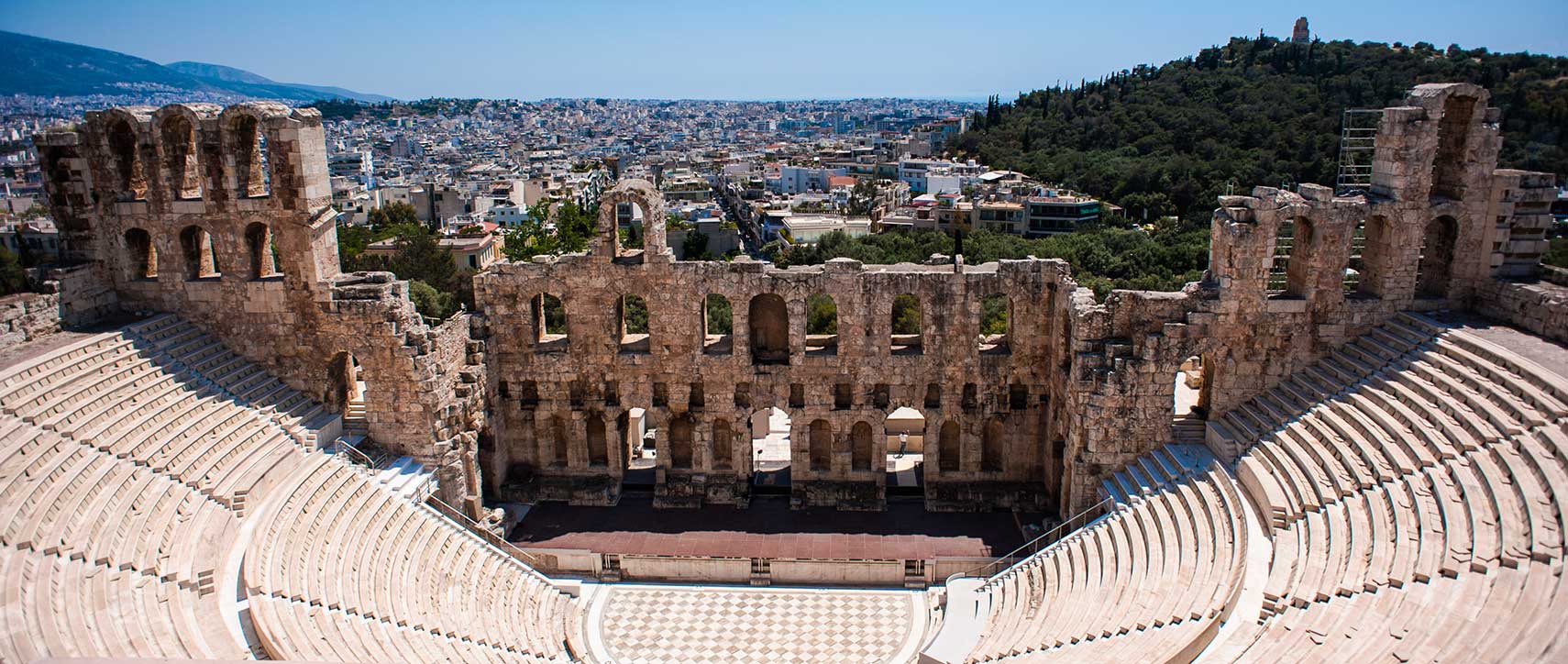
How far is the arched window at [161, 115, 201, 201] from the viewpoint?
79.6 feet

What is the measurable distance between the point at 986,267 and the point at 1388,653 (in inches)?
584

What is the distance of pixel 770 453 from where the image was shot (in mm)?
32531

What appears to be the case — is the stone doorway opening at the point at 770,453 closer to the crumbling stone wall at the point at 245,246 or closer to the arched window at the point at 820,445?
the arched window at the point at 820,445

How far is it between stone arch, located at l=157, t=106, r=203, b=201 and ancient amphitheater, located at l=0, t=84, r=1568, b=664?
101 millimetres

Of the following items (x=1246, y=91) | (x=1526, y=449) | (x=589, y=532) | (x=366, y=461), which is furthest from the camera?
(x=1246, y=91)

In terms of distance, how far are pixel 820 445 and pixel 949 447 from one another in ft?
12.4

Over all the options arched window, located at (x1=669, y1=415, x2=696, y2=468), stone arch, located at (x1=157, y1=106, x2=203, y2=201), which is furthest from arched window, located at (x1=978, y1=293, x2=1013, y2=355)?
stone arch, located at (x1=157, y1=106, x2=203, y2=201)

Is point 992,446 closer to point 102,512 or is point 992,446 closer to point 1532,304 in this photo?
point 1532,304

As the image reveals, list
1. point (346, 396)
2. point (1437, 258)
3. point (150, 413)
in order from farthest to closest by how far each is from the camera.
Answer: point (346, 396) → point (1437, 258) → point (150, 413)

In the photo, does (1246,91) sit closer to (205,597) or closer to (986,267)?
(986,267)

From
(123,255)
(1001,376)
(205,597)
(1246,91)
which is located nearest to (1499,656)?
(1001,376)

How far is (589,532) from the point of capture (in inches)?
1045

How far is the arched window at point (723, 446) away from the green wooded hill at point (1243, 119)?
52.9 m

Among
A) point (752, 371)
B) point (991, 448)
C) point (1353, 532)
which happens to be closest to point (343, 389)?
point (752, 371)
